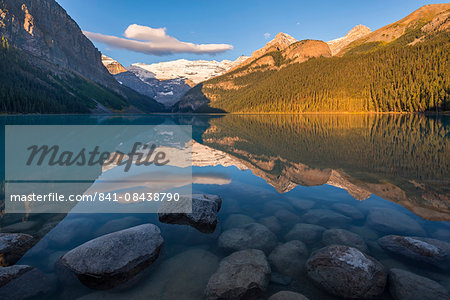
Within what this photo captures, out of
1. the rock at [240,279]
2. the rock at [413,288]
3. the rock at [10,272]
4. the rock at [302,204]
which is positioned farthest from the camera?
the rock at [302,204]

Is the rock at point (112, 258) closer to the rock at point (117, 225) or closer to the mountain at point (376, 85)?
the rock at point (117, 225)

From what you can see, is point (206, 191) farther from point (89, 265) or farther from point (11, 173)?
point (11, 173)

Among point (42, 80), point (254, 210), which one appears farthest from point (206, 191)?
point (42, 80)

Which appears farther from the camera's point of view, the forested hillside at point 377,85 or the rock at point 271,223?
the forested hillside at point 377,85

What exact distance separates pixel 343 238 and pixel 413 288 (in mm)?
2151

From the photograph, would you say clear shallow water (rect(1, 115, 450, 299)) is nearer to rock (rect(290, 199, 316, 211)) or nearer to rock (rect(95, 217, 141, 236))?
rock (rect(95, 217, 141, 236))

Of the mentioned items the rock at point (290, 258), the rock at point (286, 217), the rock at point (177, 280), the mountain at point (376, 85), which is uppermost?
the mountain at point (376, 85)

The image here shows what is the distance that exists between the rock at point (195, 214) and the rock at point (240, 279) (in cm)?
220

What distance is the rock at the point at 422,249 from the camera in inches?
223

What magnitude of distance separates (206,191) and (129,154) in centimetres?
1210

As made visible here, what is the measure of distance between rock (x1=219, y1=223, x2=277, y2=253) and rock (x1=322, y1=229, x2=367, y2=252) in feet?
5.23

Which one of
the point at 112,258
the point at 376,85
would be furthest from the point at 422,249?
the point at 376,85

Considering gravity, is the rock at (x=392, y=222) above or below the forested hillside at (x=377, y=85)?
below

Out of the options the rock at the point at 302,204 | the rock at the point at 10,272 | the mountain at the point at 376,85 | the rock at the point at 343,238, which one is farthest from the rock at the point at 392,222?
the mountain at the point at 376,85
